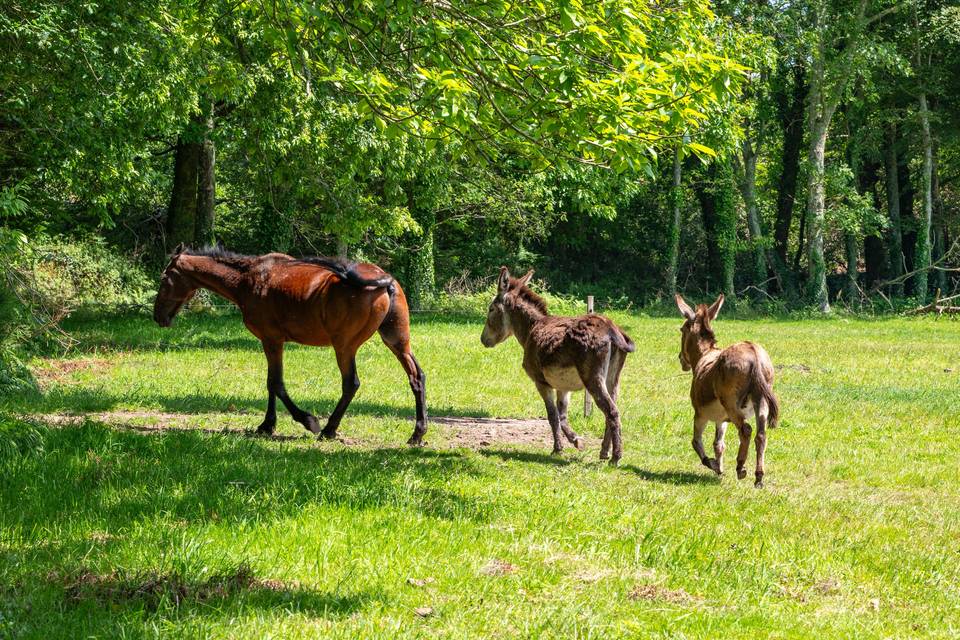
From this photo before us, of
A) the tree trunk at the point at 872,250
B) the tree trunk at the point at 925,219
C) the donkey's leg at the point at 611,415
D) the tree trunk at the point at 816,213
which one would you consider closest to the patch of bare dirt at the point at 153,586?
the donkey's leg at the point at 611,415

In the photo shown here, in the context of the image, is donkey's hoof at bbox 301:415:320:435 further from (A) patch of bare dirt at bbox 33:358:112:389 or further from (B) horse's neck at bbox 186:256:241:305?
(A) patch of bare dirt at bbox 33:358:112:389

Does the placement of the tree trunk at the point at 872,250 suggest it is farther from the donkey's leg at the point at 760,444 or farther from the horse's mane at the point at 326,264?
the horse's mane at the point at 326,264

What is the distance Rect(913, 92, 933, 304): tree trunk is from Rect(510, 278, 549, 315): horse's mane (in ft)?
105

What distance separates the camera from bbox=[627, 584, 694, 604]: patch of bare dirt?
228 inches

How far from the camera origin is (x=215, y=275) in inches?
469

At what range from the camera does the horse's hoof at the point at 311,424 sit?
11.5m

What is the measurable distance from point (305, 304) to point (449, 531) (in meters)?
5.34

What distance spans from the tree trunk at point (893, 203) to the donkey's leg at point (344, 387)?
36.3 meters

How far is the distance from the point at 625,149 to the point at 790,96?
37597 mm

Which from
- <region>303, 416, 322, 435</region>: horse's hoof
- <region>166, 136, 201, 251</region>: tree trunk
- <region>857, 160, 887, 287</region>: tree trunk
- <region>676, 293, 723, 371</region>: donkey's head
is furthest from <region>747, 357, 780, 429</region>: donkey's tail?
<region>857, 160, 887, 287</region>: tree trunk

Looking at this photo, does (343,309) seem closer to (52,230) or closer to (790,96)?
(52,230)

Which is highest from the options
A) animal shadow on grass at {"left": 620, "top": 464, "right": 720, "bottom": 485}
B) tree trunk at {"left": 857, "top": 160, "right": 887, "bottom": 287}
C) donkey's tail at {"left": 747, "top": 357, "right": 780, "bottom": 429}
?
tree trunk at {"left": 857, "top": 160, "right": 887, "bottom": 287}

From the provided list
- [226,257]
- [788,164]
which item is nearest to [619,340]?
[226,257]

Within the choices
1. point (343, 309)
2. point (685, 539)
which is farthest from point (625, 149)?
point (343, 309)
